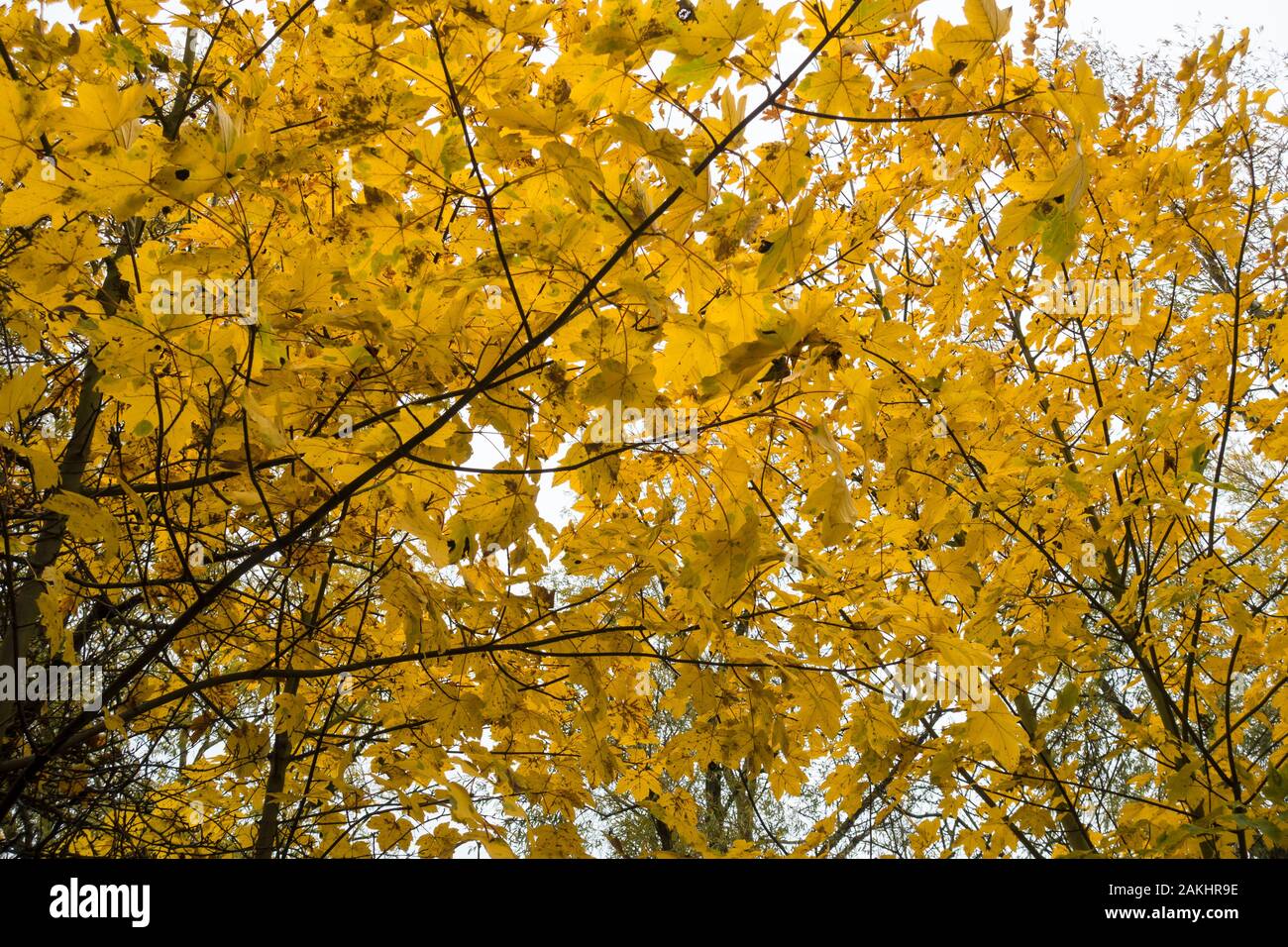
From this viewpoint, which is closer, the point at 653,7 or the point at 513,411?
the point at 653,7

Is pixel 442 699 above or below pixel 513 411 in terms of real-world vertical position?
below

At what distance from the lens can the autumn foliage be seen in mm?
1110

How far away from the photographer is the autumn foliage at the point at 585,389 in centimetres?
111

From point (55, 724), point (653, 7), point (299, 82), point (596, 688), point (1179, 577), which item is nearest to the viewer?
point (653, 7)

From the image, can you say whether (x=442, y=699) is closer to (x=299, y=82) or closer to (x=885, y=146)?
(x=299, y=82)

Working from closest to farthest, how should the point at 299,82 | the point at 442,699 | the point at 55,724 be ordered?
the point at 442,699 → the point at 299,82 → the point at 55,724

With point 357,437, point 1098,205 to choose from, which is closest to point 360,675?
point 357,437

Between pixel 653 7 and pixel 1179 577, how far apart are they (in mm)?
2315

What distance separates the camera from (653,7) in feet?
3.38

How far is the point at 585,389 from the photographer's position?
1.19 m

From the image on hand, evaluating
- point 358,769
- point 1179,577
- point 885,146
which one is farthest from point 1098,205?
point 358,769
